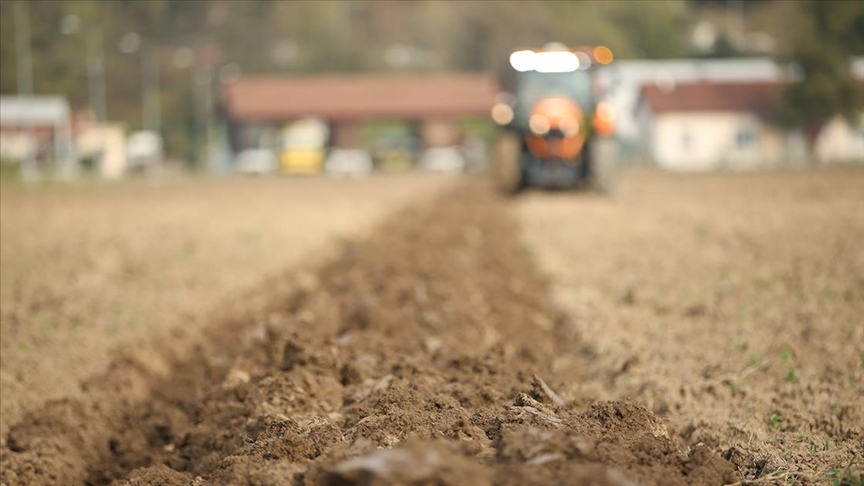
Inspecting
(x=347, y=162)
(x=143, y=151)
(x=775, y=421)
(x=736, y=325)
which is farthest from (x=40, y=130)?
(x=775, y=421)

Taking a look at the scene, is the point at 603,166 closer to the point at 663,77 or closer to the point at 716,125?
the point at 716,125

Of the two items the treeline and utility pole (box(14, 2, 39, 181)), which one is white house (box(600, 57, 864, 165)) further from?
utility pole (box(14, 2, 39, 181))

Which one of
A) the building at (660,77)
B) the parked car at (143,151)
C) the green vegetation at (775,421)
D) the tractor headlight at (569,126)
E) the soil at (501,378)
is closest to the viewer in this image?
the soil at (501,378)

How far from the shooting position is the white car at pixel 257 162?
199ft

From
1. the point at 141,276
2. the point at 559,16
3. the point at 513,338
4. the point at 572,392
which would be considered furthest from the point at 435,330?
the point at 559,16

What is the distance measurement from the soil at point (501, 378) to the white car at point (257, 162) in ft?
148

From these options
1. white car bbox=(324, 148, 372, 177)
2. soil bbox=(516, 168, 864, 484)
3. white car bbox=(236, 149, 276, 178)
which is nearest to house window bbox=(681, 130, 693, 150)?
white car bbox=(324, 148, 372, 177)

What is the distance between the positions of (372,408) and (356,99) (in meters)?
63.7

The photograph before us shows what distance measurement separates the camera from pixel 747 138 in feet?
208

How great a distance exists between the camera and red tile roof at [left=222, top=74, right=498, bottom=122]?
68.3 metres

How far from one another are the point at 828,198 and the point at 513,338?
52.1 feet

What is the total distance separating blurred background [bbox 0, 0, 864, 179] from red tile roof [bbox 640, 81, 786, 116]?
0.11 m

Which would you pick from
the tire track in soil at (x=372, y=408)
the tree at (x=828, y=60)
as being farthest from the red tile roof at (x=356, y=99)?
the tire track in soil at (x=372, y=408)

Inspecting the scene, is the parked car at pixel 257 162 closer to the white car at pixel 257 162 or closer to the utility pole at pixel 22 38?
the white car at pixel 257 162
